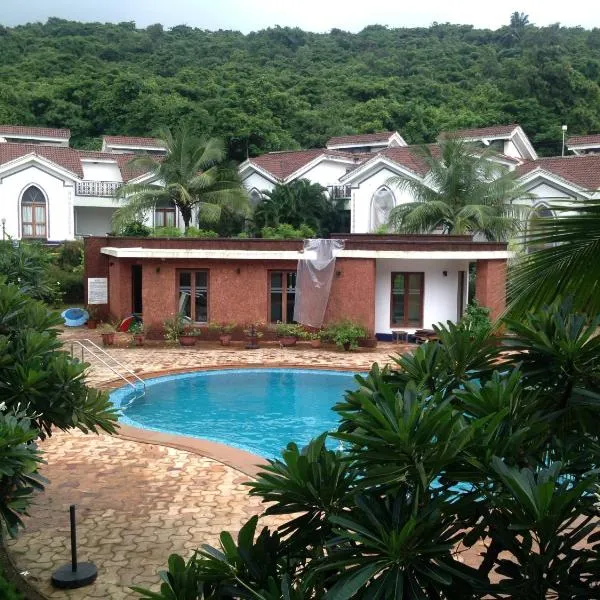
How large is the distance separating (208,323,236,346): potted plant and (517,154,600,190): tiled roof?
47.2ft

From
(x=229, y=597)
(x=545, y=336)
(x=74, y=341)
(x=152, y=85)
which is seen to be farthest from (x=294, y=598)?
(x=152, y=85)

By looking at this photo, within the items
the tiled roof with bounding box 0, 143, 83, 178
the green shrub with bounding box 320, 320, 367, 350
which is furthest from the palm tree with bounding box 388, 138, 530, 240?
the tiled roof with bounding box 0, 143, 83, 178

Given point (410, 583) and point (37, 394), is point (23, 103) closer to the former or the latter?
point (37, 394)

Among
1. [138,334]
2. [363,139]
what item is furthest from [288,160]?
[138,334]

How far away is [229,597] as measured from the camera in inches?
118

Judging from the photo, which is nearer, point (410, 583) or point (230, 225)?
point (410, 583)

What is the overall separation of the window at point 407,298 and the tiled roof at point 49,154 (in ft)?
61.9

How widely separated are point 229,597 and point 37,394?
3442 mm

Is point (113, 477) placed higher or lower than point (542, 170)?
lower

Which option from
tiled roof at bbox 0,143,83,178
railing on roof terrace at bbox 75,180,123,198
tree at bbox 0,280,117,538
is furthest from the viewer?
railing on roof terrace at bbox 75,180,123,198

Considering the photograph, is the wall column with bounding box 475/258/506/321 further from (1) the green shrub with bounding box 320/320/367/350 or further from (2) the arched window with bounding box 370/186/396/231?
(2) the arched window with bounding box 370/186/396/231

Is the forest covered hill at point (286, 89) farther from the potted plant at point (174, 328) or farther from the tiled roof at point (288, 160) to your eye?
the potted plant at point (174, 328)

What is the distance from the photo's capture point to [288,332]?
2011cm

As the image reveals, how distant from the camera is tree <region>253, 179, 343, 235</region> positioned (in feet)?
105
